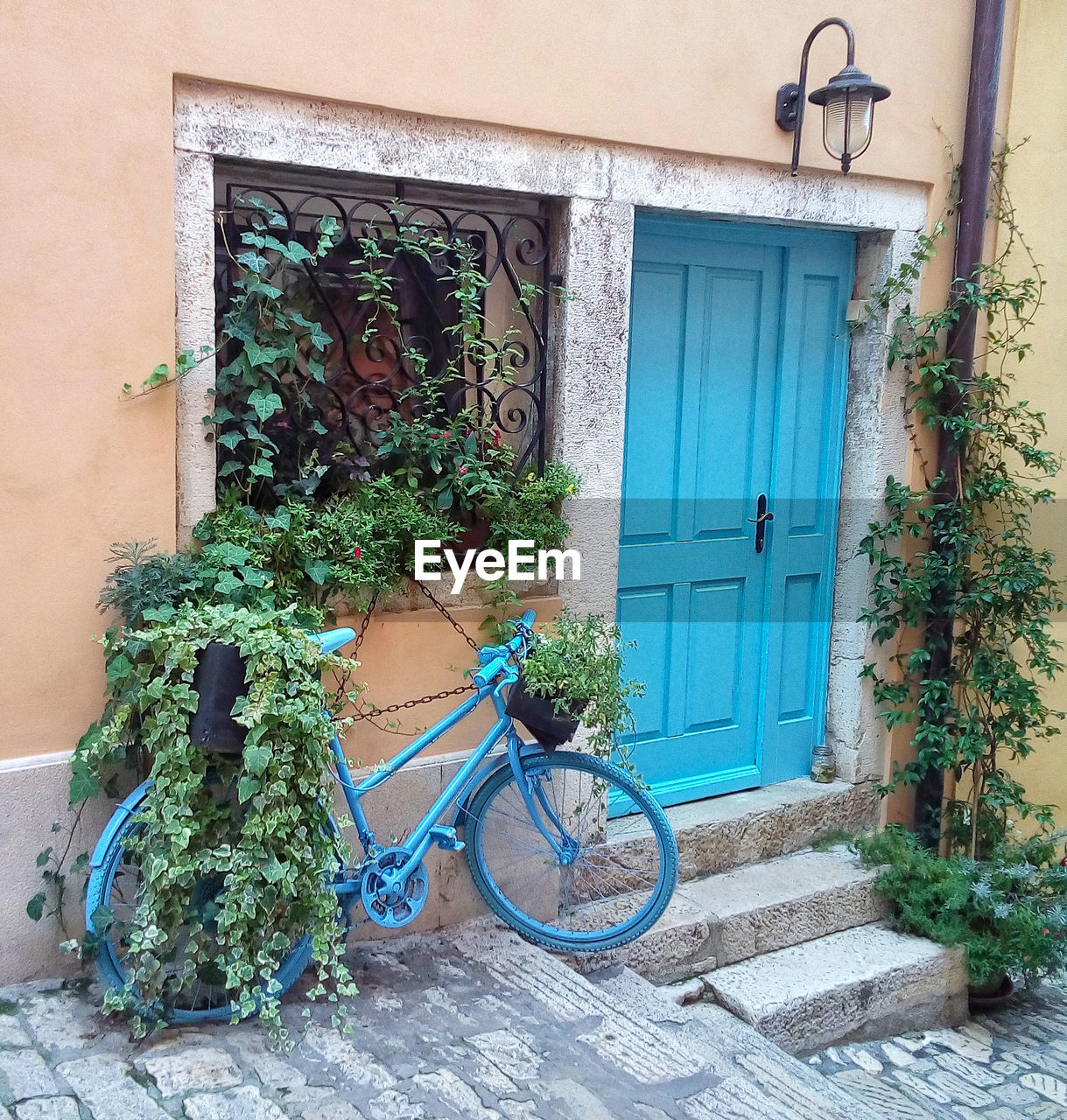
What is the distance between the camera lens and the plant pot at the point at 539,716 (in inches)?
137

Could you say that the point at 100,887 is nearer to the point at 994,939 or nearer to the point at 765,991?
the point at 765,991

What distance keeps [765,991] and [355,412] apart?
254cm

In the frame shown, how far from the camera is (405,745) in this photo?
3.86 m

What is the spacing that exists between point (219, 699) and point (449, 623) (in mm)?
1097

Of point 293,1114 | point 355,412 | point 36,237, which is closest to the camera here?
point 293,1114

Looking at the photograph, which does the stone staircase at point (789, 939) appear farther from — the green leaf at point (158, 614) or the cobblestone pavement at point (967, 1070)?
the green leaf at point (158, 614)

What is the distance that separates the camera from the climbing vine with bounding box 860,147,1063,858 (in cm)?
486

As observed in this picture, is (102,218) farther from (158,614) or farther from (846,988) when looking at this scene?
(846,988)

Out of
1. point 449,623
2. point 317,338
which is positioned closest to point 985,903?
point 449,623

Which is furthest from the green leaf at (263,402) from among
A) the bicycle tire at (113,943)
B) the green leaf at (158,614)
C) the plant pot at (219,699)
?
the bicycle tire at (113,943)

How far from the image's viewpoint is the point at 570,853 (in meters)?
3.84

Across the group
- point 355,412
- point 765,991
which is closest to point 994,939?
point 765,991

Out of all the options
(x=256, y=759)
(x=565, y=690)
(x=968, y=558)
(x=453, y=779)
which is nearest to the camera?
(x=256, y=759)

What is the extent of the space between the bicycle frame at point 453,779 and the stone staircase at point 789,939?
781 millimetres
